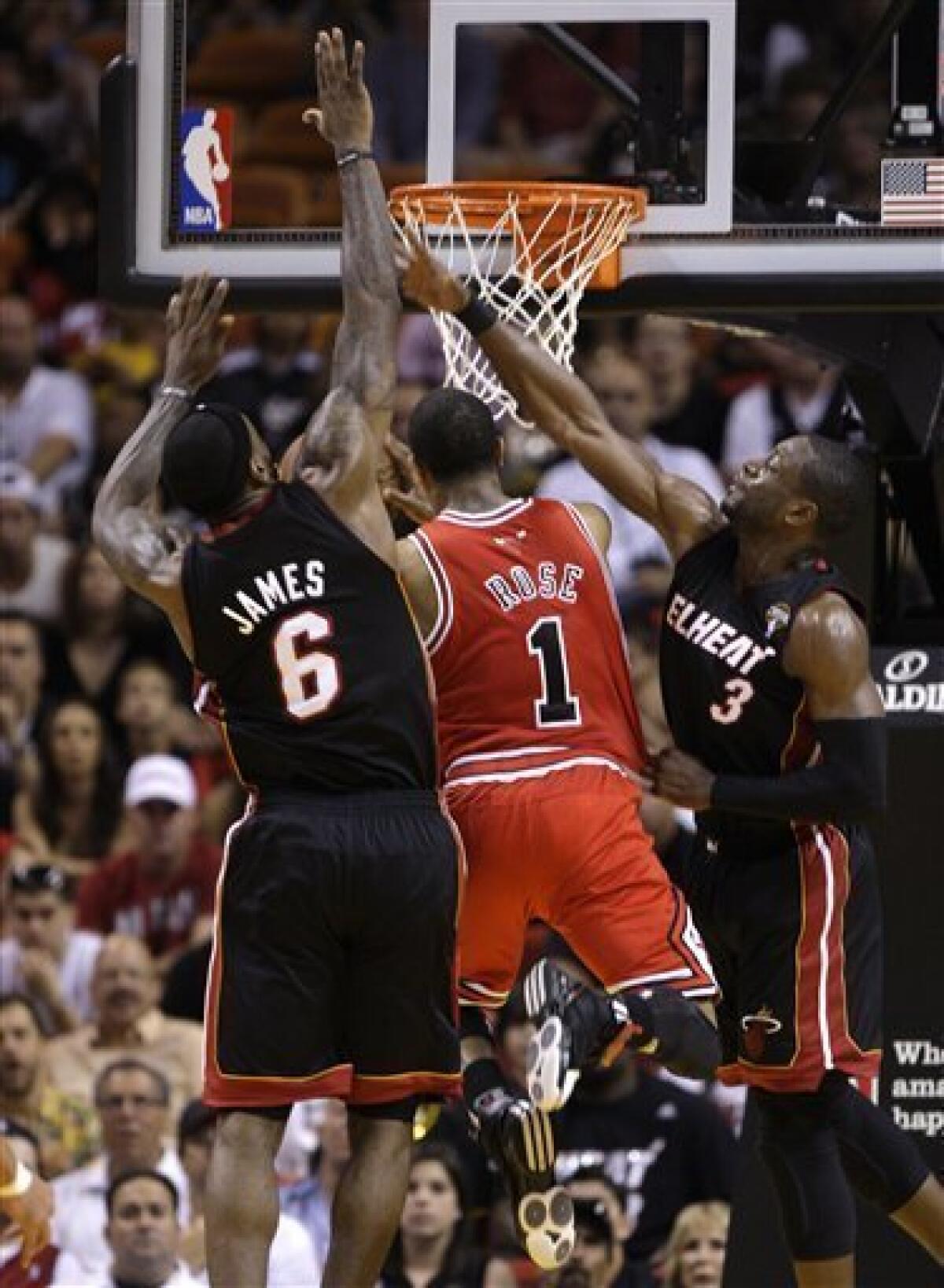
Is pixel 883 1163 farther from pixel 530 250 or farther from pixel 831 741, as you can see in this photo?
pixel 530 250

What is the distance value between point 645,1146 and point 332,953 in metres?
3.39

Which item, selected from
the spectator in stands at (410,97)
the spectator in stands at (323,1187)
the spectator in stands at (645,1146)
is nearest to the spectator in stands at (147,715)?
the spectator in stands at (323,1187)

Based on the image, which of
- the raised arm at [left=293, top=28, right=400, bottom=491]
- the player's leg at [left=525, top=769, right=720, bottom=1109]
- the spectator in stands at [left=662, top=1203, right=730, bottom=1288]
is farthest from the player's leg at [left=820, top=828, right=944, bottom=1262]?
the spectator in stands at [left=662, top=1203, right=730, bottom=1288]

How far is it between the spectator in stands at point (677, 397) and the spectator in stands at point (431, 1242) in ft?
14.8

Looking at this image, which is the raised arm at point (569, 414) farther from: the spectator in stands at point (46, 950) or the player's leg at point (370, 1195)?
the spectator in stands at point (46, 950)

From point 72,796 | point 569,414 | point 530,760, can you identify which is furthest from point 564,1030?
point 72,796

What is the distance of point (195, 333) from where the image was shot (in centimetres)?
773

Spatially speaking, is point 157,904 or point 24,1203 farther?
point 157,904

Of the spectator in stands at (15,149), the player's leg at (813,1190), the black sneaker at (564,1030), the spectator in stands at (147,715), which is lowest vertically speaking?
the player's leg at (813,1190)

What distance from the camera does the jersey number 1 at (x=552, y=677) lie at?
7.79 meters

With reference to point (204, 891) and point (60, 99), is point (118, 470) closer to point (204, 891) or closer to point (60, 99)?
point (204, 891)

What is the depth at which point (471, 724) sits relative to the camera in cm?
782

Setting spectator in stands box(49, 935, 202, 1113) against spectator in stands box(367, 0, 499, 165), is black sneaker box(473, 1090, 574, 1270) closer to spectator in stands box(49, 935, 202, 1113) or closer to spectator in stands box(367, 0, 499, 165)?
spectator in stands box(49, 935, 202, 1113)

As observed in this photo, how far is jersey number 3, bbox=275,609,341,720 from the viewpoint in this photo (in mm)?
7250
